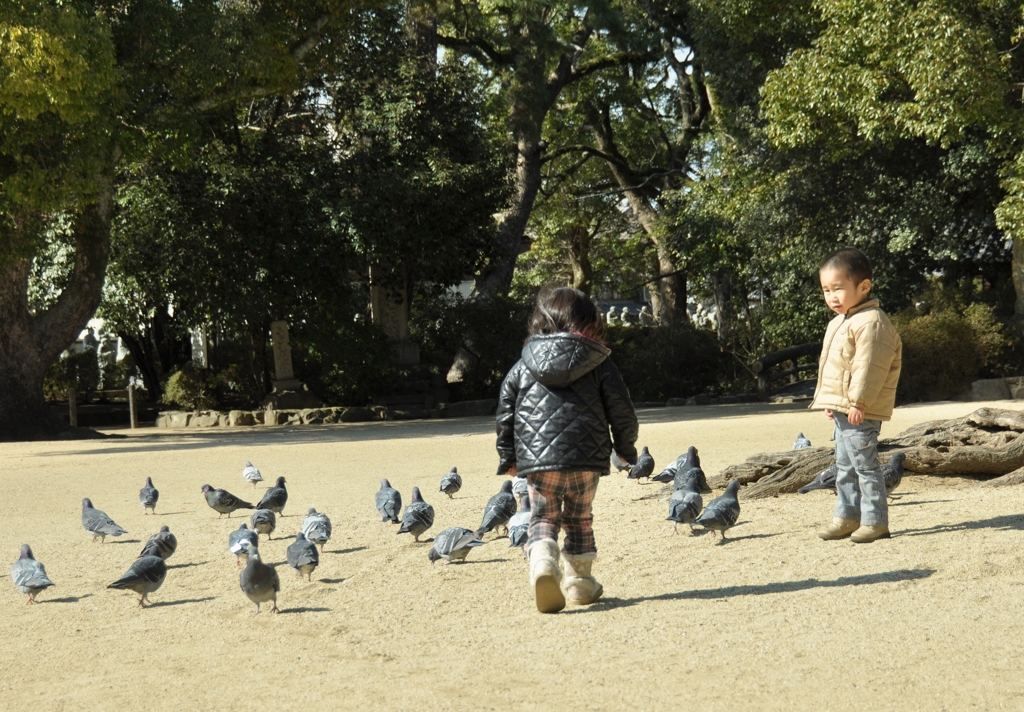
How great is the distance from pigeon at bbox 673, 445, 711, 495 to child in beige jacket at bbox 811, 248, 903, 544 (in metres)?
1.30

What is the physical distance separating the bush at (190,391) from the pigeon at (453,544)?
17.6m

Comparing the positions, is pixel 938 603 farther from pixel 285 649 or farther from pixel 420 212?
pixel 420 212

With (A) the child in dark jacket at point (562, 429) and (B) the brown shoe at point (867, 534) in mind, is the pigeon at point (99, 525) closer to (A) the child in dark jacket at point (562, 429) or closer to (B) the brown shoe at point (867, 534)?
(A) the child in dark jacket at point (562, 429)

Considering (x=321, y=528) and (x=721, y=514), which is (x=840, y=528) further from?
(x=321, y=528)

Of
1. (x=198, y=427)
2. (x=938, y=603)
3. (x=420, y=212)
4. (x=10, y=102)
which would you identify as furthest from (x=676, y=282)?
(x=938, y=603)

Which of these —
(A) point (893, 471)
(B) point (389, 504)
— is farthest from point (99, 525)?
(A) point (893, 471)

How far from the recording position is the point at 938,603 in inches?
179

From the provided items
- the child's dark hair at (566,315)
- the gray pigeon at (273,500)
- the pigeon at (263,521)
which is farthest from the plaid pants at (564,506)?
the gray pigeon at (273,500)

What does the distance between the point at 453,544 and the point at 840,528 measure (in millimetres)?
2135

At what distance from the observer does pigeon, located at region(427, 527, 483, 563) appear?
18.9ft

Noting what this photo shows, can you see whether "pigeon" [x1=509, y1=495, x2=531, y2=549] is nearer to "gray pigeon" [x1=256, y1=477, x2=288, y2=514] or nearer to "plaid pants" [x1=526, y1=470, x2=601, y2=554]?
"plaid pants" [x1=526, y1=470, x2=601, y2=554]

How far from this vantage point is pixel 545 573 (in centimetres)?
462

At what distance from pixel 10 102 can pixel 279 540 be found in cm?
851

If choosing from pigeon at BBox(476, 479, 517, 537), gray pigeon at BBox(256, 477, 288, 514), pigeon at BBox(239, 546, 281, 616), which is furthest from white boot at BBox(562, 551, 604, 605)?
gray pigeon at BBox(256, 477, 288, 514)
